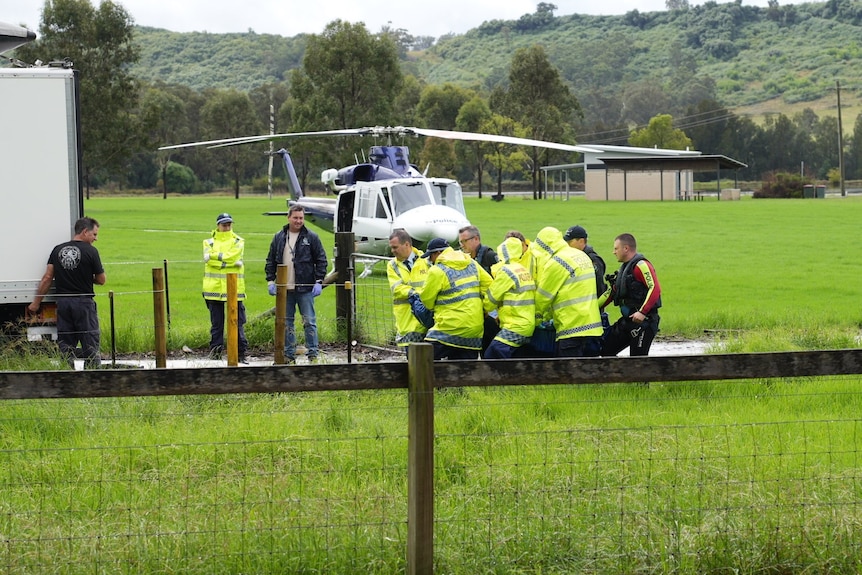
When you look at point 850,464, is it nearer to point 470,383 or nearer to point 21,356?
point 470,383

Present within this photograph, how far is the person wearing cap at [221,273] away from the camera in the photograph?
1320 centimetres

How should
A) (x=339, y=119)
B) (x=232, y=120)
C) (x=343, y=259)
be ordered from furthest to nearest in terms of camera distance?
(x=232, y=120) < (x=339, y=119) < (x=343, y=259)

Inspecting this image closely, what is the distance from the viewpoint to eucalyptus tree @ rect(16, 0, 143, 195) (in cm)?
7200

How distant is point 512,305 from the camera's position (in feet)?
31.3

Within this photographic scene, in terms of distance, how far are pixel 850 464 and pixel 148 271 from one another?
23260 mm

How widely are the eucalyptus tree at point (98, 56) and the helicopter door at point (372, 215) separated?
51.5 m

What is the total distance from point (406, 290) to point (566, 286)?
5.39ft

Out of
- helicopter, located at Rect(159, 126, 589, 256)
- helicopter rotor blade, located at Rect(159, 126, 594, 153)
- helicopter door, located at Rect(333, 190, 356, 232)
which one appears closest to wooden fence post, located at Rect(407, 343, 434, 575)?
helicopter rotor blade, located at Rect(159, 126, 594, 153)

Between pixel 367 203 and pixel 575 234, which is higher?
pixel 367 203

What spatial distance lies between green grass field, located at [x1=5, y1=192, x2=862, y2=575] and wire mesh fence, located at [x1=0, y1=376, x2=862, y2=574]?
0.01 meters

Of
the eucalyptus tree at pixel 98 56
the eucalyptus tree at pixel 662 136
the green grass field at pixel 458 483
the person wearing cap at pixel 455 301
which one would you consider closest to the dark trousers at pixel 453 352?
the person wearing cap at pixel 455 301

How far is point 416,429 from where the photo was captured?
4820mm

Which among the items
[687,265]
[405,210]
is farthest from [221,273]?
[687,265]

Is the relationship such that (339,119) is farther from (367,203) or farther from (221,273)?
(221,273)
